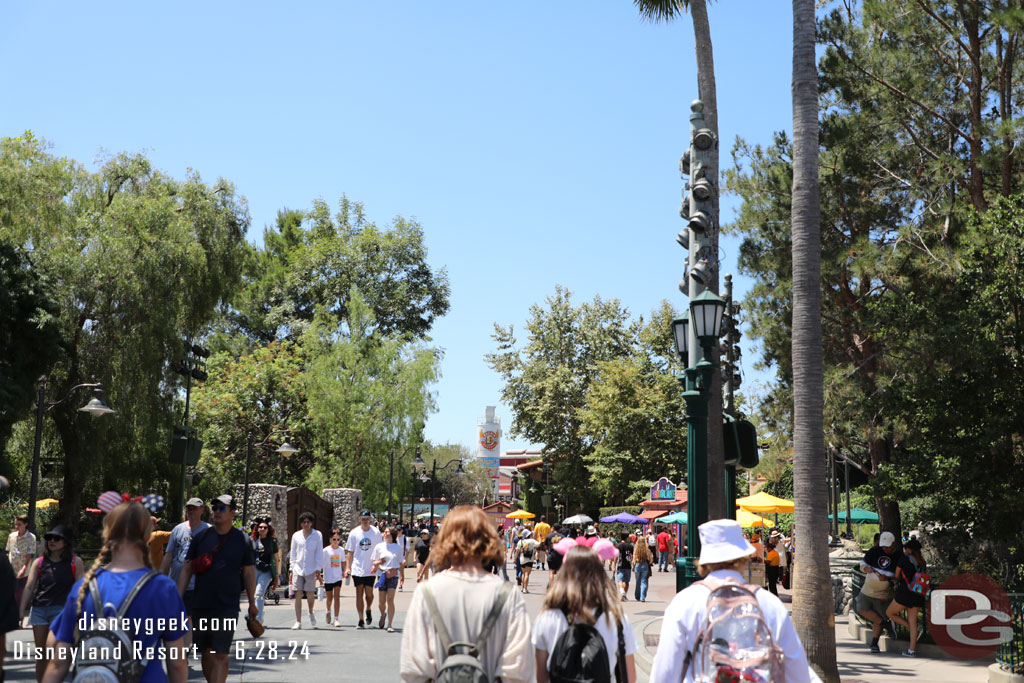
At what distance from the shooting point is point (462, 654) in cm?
387

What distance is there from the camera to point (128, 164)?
32656 mm

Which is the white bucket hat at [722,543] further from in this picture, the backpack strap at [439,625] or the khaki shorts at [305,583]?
the khaki shorts at [305,583]

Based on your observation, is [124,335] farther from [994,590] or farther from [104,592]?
[104,592]

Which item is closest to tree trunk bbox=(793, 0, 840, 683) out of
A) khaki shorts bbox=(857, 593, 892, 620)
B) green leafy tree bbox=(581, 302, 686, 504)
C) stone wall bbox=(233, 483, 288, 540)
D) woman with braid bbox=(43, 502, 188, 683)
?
khaki shorts bbox=(857, 593, 892, 620)

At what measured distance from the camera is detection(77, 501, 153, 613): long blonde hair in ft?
14.6

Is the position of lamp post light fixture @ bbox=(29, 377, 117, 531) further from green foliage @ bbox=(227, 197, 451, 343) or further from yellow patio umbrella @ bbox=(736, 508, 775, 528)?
green foliage @ bbox=(227, 197, 451, 343)

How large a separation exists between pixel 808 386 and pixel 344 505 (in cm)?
2055

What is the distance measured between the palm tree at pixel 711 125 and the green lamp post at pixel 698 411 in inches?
11.0

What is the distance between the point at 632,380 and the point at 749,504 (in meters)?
29.6

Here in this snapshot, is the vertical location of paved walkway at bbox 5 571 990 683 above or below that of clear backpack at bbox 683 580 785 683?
below

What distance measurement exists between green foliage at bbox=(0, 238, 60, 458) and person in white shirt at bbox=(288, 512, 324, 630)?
1592 cm

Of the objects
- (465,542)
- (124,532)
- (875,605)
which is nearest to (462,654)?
(465,542)

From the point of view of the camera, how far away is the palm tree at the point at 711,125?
12837 mm

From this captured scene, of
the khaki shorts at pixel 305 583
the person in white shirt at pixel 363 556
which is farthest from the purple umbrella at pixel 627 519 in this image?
the khaki shorts at pixel 305 583
